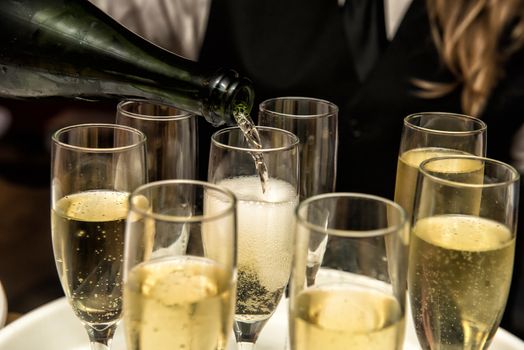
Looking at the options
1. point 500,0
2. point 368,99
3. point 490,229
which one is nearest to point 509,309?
point 368,99

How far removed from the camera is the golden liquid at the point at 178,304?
28.6 inches

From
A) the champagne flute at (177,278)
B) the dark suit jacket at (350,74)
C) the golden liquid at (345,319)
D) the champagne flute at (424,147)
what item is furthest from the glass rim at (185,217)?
the dark suit jacket at (350,74)

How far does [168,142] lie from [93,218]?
0.21m

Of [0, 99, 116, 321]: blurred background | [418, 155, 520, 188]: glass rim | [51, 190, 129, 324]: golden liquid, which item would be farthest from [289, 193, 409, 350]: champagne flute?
[0, 99, 116, 321]: blurred background

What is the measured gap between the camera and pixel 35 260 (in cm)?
246


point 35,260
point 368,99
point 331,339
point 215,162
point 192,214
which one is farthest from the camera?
point 35,260

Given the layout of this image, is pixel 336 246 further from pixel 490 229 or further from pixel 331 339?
pixel 490 229

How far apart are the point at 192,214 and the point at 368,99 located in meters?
1.11

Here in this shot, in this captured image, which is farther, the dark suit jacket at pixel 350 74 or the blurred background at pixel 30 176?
the blurred background at pixel 30 176

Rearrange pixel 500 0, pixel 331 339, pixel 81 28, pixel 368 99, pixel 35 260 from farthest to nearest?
pixel 35 260 → pixel 368 99 → pixel 500 0 → pixel 81 28 → pixel 331 339

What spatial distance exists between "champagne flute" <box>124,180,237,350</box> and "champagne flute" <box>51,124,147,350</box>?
0.14 metres

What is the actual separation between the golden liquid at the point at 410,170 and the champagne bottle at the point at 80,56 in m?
0.23

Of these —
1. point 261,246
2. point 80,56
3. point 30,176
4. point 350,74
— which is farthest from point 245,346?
point 30,176

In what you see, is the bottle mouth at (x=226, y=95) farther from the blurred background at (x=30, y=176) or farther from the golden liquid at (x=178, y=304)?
the blurred background at (x=30, y=176)
